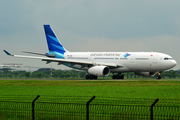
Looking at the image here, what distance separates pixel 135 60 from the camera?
52.9 metres

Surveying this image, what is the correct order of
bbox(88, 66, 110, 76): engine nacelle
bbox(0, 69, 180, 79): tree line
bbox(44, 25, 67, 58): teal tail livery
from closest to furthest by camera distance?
bbox(88, 66, 110, 76): engine nacelle → bbox(44, 25, 67, 58): teal tail livery → bbox(0, 69, 180, 79): tree line

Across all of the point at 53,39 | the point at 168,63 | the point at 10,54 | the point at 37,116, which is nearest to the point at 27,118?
the point at 37,116

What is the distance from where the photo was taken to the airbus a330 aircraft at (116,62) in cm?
5147

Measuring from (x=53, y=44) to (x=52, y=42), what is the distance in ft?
1.52

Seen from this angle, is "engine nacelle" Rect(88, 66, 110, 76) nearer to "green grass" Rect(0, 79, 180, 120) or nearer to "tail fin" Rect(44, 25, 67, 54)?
"tail fin" Rect(44, 25, 67, 54)

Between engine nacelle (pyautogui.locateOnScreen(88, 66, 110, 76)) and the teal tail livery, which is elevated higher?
the teal tail livery

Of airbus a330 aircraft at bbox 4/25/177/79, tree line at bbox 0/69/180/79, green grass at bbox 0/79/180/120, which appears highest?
airbus a330 aircraft at bbox 4/25/177/79

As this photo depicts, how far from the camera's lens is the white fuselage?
168 feet

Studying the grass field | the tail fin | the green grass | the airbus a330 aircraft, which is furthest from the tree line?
the green grass

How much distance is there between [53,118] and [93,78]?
131ft

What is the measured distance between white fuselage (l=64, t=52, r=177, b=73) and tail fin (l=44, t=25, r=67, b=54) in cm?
663

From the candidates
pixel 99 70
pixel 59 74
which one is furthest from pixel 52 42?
pixel 59 74

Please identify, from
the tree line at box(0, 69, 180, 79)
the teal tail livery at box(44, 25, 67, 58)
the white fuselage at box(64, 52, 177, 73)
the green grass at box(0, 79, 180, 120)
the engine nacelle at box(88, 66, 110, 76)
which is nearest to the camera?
the green grass at box(0, 79, 180, 120)

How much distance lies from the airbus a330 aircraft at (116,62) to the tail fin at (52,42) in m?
1.45
